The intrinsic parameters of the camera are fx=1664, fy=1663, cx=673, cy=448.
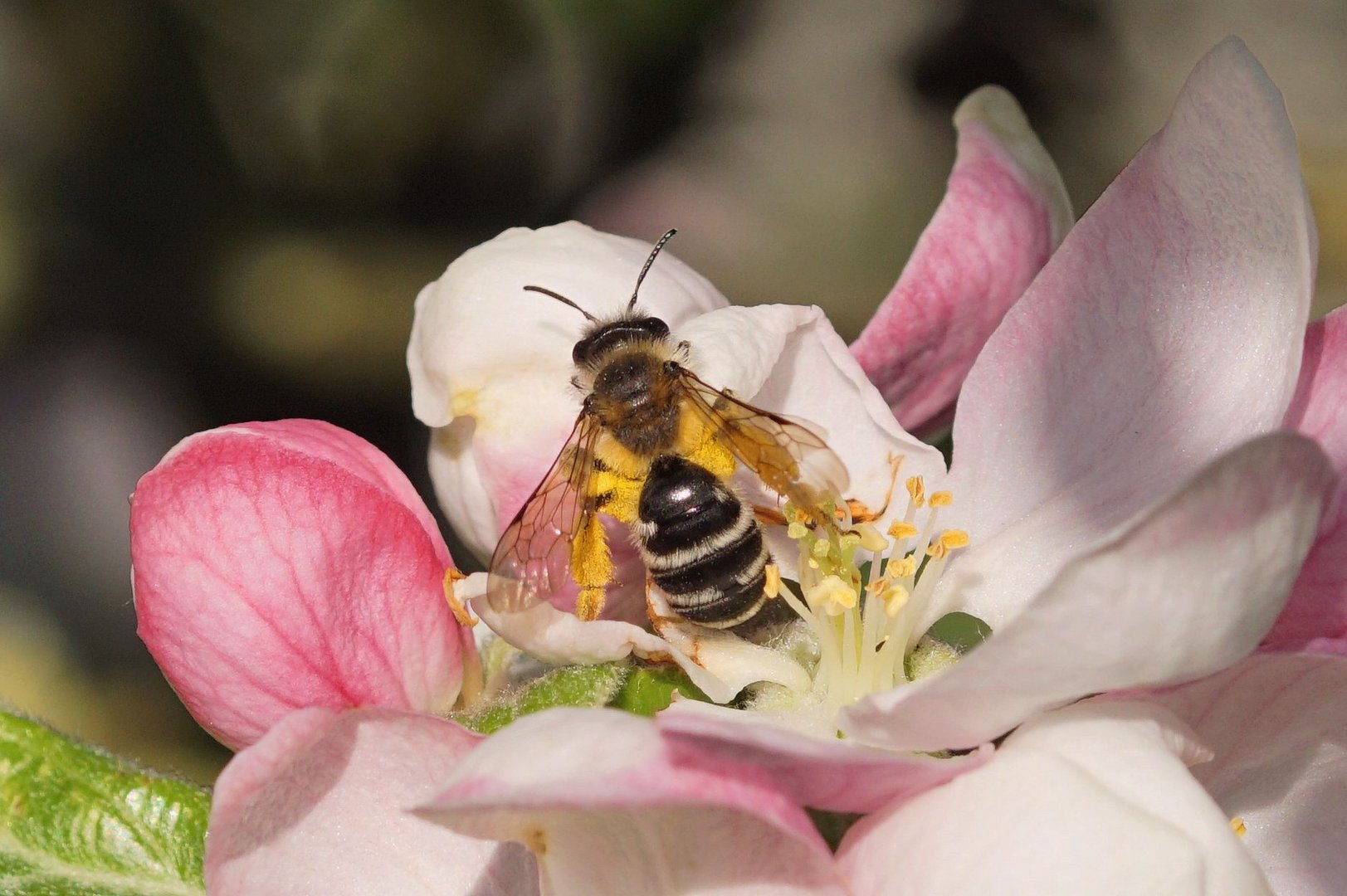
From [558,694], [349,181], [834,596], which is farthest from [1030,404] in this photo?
[349,181]

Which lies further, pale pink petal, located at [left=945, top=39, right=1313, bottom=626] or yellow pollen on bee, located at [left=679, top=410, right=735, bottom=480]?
yellow pollen on bee, located at [left=679, top=410, right=735, bottom=480]

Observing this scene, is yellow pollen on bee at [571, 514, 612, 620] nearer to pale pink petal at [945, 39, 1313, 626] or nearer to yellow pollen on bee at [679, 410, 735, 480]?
yellow pollen on bee at [679, 410, 735, 480]

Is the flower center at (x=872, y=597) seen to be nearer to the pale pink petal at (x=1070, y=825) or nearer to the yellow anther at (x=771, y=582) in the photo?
the yellow anther at (x=771, y=582)

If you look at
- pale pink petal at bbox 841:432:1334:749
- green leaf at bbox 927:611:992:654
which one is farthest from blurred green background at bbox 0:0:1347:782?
pale pink petal at bbox 841:432:1334:749

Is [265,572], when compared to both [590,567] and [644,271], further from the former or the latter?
[644,271]

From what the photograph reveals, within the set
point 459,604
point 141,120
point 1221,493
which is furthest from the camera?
point 141,120

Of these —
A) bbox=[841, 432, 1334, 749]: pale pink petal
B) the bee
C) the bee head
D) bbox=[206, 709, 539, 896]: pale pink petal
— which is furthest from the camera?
the bee head

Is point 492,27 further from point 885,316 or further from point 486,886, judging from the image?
point 486,886

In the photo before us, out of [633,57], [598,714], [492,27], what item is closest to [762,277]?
[633,57]
